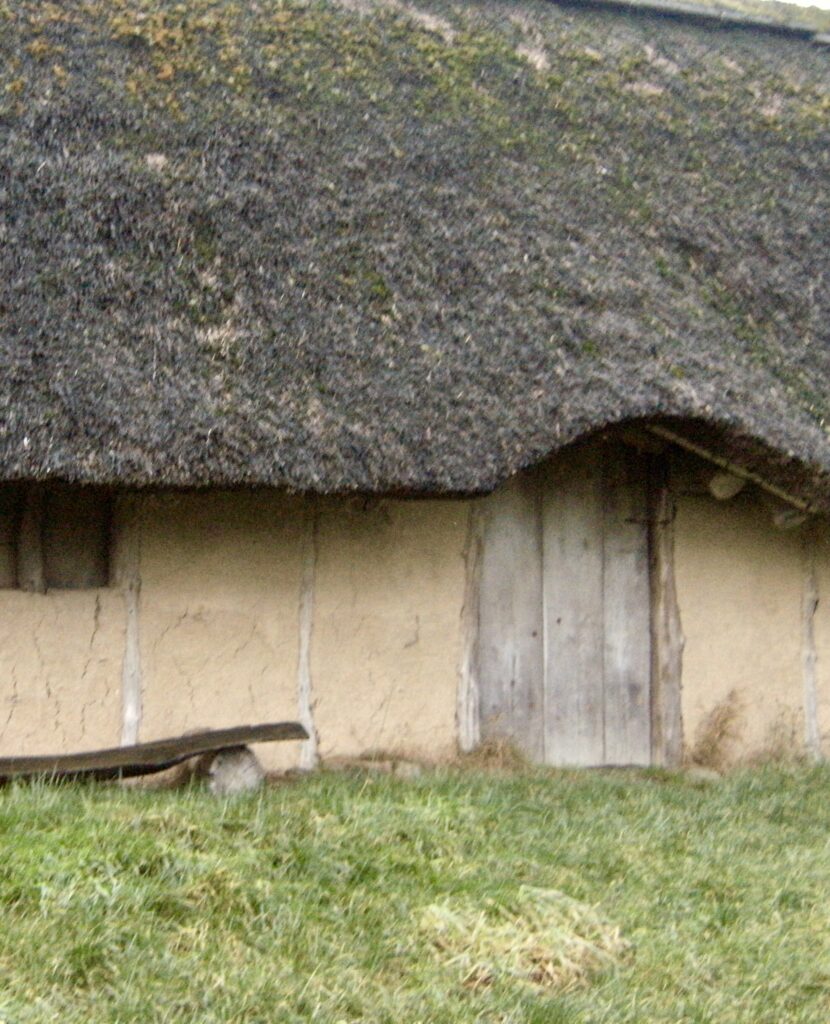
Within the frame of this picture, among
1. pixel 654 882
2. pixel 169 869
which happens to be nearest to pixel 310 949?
pixel 169 869

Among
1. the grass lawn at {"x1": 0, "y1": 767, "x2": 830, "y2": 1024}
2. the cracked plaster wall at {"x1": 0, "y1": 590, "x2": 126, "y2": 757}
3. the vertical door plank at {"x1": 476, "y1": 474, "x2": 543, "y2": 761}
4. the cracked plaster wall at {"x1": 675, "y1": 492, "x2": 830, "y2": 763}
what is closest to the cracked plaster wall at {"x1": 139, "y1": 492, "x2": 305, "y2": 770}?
the cracked plaster wall at {"x1": 0, "y1": 590, "x2": 126, "y2": 757}

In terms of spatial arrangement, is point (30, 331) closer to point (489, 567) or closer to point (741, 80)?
point (489, 567)

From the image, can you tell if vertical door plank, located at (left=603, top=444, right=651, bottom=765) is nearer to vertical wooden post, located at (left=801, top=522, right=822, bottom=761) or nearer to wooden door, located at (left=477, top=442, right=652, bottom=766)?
wooden door, located at (left=477, top=442, right=652, bottom=766)

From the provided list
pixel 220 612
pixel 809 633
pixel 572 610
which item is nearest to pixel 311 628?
pixel 220 612

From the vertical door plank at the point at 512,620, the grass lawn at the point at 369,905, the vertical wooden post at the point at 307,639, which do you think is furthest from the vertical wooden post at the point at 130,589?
the vertical door plank at the point at 512,620

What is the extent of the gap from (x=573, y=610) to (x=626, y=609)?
0.31 m

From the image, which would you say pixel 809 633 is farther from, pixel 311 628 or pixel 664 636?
pixel 311 628

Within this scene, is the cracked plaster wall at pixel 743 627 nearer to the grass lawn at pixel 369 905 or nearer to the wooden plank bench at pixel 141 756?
the grass lawn at pixel 369 905

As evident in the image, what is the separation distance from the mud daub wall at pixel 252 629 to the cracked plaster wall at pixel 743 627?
136 centimetres

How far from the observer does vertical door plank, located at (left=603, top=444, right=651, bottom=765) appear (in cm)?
763

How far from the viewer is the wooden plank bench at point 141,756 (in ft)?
18.3

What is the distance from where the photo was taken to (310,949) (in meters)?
4.04

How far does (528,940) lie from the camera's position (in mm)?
4215

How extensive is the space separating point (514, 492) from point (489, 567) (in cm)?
45
